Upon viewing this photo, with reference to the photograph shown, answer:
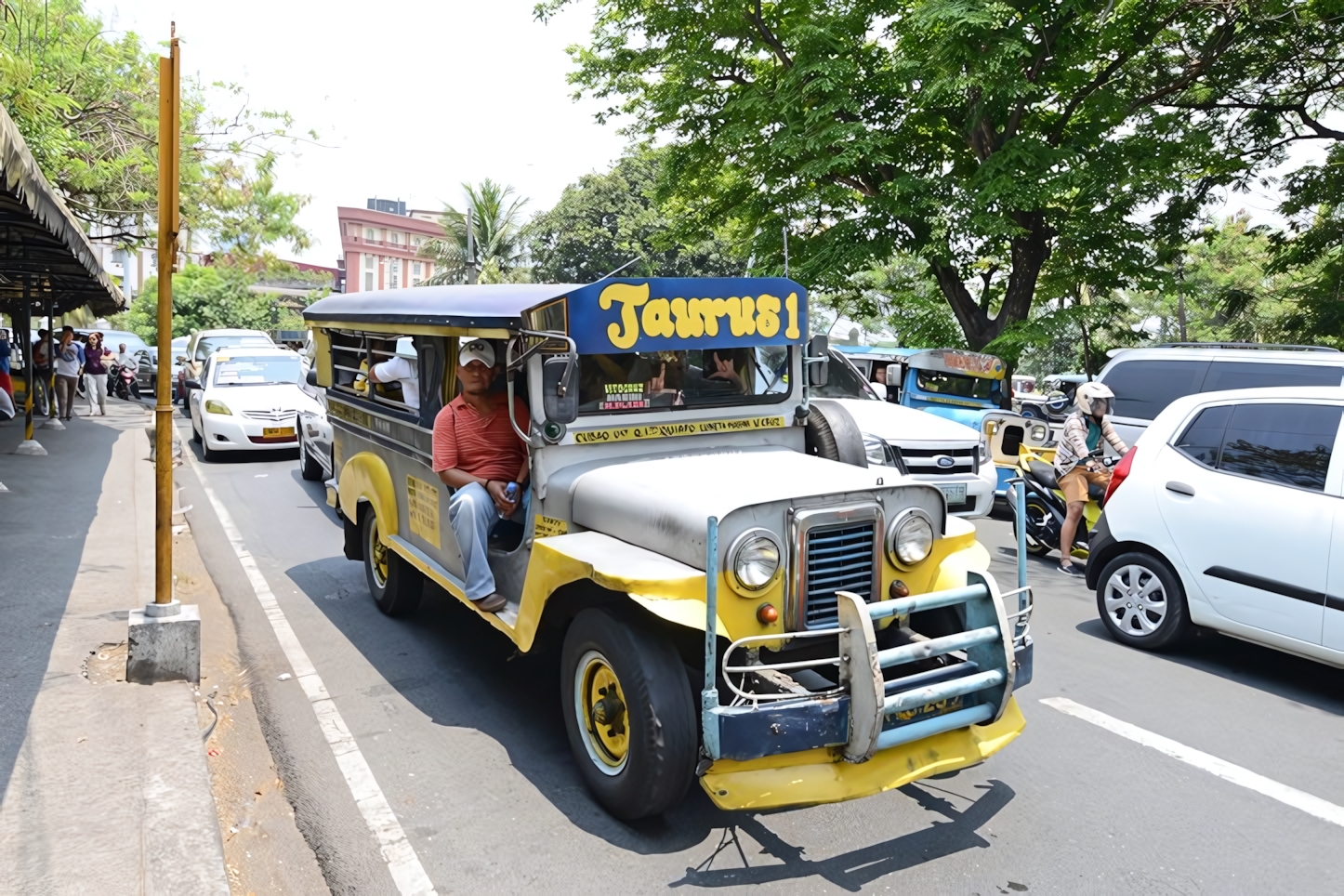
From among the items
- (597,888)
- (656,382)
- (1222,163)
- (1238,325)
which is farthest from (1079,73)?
(597,888)

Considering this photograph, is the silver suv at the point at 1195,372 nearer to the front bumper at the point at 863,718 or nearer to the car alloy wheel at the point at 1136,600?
the car alloy wheel at the point at 1136,600

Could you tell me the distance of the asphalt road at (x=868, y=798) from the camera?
3730mm

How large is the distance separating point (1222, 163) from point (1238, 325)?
6.16 meters

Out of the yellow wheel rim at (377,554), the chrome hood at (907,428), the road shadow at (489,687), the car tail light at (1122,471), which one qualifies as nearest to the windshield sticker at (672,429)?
the road shadow at (489,687)

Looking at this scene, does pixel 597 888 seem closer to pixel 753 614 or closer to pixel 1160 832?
pixel 753 614

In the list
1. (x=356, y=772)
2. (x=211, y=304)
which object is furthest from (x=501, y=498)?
(x=211, y=304)

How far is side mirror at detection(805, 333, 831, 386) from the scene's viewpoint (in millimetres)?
5695

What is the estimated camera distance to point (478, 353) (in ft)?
17.1

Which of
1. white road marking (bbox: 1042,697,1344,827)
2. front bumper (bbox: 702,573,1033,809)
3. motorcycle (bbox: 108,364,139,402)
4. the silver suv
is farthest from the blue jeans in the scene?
motorcycle (bbox: 108,364,139,402)

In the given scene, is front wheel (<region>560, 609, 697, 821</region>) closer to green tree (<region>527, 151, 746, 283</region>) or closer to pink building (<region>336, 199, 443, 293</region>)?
green tree (<region>527, 151, 746, 283</region>)

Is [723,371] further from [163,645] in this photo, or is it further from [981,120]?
[981,120]

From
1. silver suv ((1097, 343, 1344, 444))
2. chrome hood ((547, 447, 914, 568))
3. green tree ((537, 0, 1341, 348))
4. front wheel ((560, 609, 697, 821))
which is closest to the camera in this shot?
front wheel ((560, 609, 697, 821))

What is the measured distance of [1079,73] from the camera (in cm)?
1371

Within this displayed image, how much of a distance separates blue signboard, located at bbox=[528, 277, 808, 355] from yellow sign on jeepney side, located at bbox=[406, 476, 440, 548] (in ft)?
5.24
